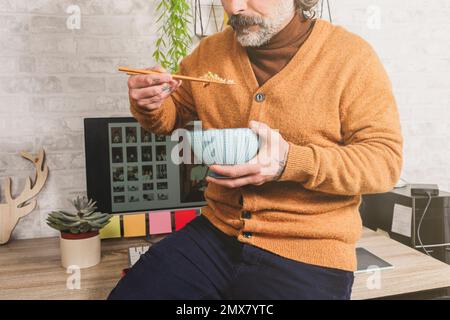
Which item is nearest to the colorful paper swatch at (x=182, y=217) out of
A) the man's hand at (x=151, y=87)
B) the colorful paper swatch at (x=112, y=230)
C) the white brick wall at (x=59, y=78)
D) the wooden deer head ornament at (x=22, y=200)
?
the colorful paper swatch at (x=112, y=230)

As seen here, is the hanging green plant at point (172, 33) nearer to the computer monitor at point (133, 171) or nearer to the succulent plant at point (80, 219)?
the computer monitor at point (133, 171)

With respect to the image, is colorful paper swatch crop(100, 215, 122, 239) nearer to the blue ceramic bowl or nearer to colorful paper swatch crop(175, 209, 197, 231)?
colorful paper swatch crop(175, 209, 197, 231)

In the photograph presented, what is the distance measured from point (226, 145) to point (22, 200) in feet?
3.04

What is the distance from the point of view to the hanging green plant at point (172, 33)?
4.14 ft

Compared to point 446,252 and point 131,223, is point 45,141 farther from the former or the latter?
point 446,252

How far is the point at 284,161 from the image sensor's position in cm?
69

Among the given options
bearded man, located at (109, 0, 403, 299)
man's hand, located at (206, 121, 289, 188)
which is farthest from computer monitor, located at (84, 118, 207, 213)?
man's hand, located at (206, 121, 289, 188)

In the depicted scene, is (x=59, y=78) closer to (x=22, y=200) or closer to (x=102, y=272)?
(x=22, y=200)

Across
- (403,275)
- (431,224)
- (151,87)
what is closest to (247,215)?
(151,87)

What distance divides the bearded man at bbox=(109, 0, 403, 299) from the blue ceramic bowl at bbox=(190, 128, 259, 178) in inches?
0.5

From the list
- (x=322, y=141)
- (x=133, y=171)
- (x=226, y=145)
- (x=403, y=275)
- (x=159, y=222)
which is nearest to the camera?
(x=226, y=145)

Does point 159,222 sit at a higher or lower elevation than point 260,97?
lower

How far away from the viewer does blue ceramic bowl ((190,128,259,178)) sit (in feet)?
2.15

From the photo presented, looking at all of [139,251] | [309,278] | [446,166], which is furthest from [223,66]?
[446,166]
